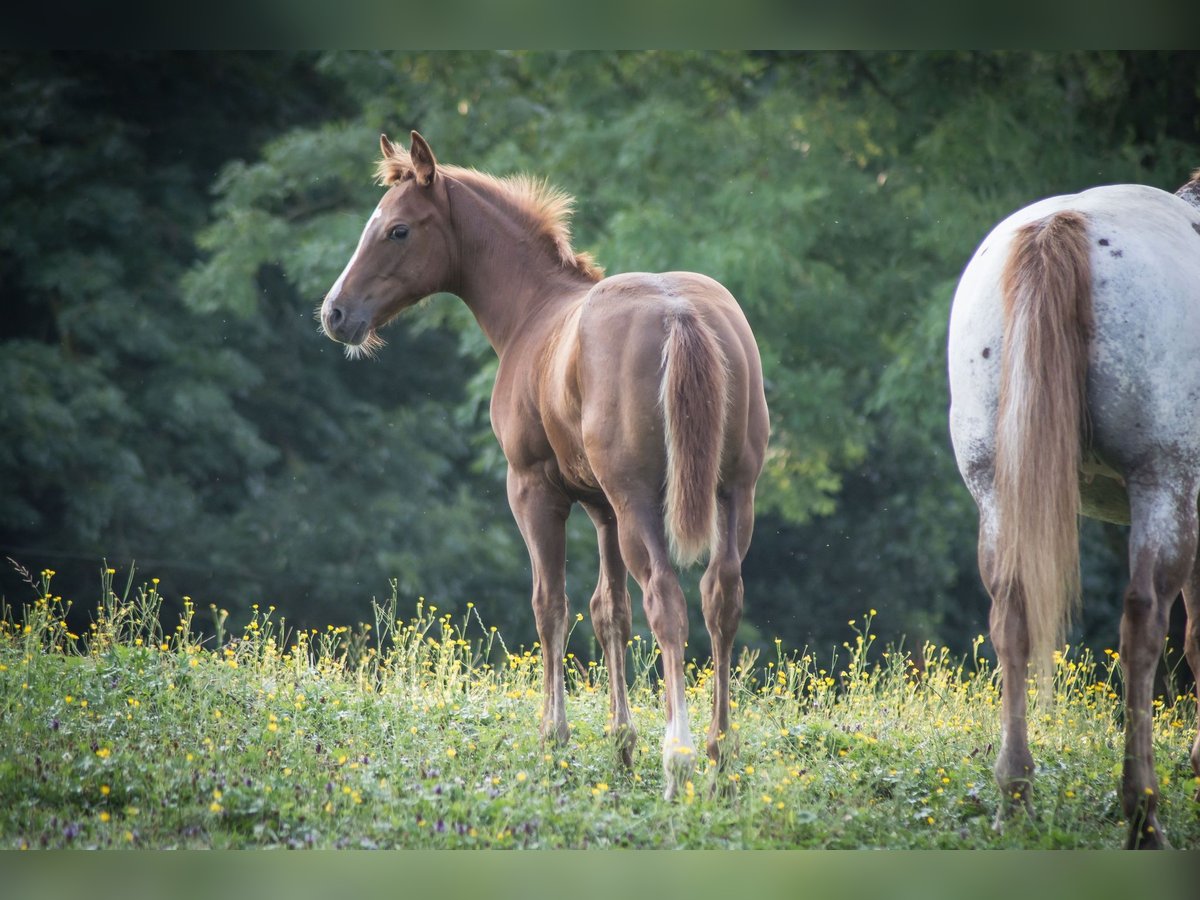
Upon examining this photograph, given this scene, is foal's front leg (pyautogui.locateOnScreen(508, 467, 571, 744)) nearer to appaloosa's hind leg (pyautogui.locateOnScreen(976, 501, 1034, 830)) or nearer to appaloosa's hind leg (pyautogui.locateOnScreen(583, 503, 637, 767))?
appaloosa's hind leg (pyautogui.locateOnScreen(583, 503, 637, 767))

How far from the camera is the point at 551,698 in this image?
6094mm

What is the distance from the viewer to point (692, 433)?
493 centimetres

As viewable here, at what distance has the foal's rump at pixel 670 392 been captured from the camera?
4.90 meters

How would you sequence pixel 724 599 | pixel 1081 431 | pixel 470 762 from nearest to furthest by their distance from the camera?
pixel 1081 431 → pixel 724 599 → pixel 470 762

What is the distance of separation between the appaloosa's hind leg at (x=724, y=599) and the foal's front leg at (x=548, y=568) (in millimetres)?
930

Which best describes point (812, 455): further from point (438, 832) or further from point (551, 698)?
point (438, 832)

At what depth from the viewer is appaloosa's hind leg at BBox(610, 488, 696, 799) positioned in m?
4.95

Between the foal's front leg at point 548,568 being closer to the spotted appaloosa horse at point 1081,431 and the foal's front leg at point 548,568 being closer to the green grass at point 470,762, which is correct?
the green grass at point 470,762

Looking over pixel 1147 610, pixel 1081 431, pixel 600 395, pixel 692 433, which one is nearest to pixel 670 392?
pixel 692 433

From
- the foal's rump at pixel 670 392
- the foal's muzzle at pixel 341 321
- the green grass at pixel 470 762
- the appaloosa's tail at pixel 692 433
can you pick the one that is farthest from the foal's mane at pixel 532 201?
the green grass at pixel 470 762

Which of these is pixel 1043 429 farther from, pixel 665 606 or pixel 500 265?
pixel 500 265

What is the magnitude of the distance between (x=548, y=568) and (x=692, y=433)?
1.44 m

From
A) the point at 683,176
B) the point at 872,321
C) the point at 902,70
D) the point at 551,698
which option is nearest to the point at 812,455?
the point at 872,321

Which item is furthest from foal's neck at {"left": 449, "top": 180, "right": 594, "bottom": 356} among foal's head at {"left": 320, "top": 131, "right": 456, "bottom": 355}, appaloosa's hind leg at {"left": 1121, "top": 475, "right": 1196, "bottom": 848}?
appaloosa's hind leg at {"left": 1121, "top": 475, "right": 1196, "bottom": 848}
